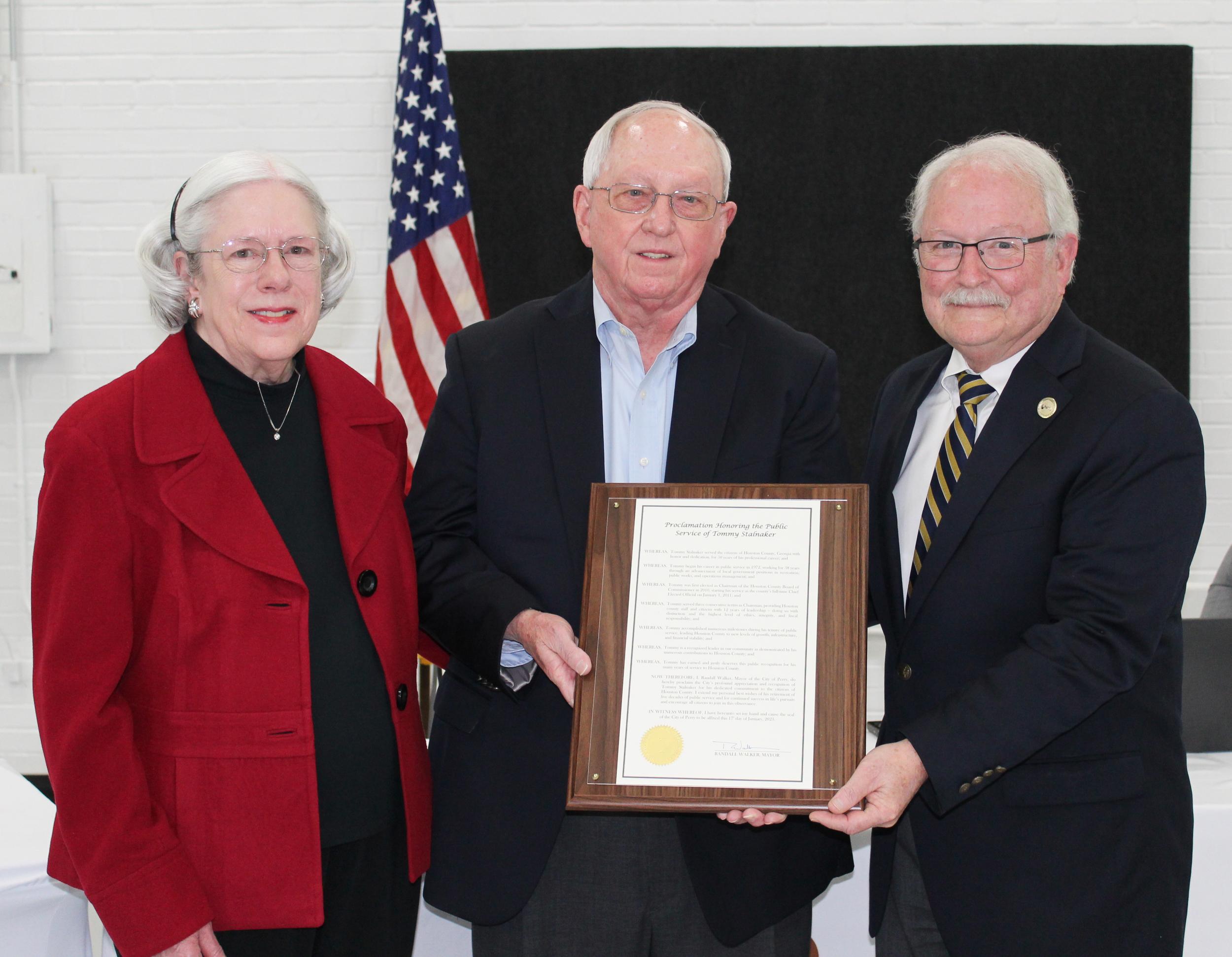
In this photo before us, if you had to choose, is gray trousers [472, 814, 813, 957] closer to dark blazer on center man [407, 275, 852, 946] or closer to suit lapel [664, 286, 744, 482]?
dark blazer on center man [407, 275, 852, 946]

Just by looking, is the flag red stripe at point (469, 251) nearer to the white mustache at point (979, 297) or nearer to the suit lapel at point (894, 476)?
the suit lapel at point (894, 476)

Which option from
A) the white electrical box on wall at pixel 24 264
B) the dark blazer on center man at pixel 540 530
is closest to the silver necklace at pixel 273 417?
the dark blazer on center man at pixel 540 530

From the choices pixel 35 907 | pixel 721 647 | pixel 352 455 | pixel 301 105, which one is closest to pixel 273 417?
pixel 352 455

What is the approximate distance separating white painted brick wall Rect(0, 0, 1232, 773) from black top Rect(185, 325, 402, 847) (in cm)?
289

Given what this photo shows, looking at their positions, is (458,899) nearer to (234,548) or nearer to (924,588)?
(234,548)

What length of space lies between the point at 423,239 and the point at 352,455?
2408mm

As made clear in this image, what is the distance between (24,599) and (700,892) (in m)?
3.89

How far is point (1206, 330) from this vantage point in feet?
15.0

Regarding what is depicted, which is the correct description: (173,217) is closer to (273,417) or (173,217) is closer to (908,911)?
(273,417)

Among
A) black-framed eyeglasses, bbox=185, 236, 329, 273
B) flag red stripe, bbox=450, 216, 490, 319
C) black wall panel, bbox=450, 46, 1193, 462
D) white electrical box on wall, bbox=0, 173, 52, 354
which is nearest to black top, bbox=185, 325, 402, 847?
black-framed eyeglasses, bbox=185, 236, 329, 273

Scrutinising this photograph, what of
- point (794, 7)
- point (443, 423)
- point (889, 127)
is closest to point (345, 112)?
point (794, 7)

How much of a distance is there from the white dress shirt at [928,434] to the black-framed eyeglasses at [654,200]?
1.85 feet

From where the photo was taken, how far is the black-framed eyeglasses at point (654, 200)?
6.62 feet

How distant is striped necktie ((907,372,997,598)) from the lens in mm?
1942
